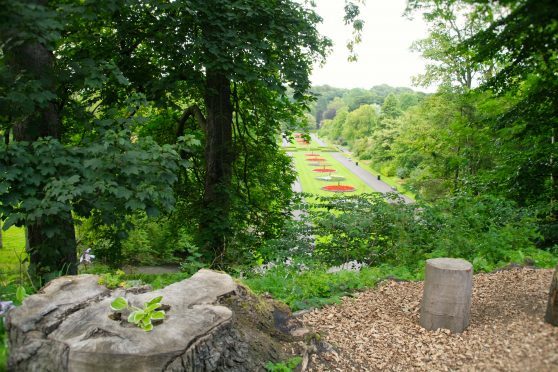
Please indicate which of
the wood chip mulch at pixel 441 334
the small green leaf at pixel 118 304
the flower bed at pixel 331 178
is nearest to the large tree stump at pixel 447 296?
the wood chip mulch at pixel 441 334

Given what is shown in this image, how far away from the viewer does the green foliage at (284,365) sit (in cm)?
345

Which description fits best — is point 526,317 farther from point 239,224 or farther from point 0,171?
point 239,224

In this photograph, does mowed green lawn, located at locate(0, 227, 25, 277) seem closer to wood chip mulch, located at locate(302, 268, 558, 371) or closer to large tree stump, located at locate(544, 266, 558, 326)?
wood chip mulch, located at locate(302, 268, 558, 371)

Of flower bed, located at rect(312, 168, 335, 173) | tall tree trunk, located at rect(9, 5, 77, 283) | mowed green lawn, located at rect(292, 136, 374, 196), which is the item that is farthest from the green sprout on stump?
flower bed, located at rect(312, 168, 335, 173)

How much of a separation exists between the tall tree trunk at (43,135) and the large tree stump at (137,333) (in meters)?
1.22

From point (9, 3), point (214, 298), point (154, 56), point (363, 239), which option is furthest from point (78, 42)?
point (363, 239)

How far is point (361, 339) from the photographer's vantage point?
4.33 m

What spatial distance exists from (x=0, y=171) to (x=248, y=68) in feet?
11.6

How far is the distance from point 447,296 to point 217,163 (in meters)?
5.66

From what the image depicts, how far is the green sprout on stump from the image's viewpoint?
312cm

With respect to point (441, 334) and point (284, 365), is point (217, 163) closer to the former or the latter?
point (441, 334)

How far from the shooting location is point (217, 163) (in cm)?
896

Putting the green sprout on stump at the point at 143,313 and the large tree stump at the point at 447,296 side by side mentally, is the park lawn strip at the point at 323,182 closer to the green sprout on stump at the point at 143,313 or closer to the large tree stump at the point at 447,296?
the large tree stump at the point at 447,296

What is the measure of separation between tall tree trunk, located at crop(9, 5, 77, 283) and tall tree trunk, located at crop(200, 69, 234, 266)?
301 cm
